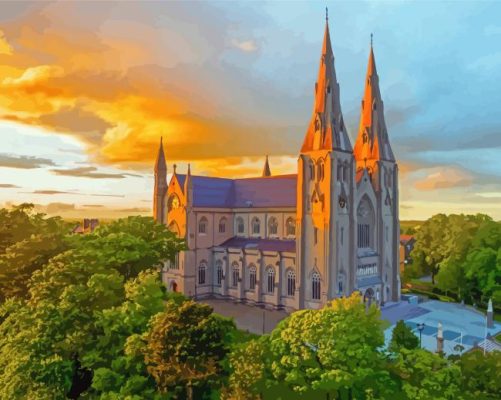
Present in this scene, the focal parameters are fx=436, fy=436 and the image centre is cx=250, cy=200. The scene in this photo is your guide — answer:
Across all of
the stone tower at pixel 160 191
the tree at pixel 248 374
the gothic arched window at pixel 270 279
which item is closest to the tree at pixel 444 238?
the gothic arched window at pixel 270 279

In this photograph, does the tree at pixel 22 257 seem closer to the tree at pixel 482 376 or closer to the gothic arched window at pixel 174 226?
the gothic arched window at pixel 174 226

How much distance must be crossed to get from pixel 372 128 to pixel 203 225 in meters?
28.4

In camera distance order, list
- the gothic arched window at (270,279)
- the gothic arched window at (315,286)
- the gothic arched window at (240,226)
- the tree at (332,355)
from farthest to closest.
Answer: the gothic arched window at (240,226) → the gothic arched window at (270,279) → the gothic arched window at (315,286) → the tree at (332,355)

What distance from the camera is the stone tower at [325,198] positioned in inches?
2048

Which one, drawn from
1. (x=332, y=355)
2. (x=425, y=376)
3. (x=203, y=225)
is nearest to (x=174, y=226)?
(x=203, y=225)

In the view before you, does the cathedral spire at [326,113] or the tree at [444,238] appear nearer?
the cathedral spire at [326,113]

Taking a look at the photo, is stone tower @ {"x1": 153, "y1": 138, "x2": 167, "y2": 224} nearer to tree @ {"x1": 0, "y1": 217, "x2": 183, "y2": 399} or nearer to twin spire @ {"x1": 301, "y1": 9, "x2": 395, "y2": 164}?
twin spire @ {"x1": 301, "y1": 9, "x2": 395, "y2": 164}

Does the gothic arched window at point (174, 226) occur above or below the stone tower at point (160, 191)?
below

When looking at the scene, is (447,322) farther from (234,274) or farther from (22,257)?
(22,257)

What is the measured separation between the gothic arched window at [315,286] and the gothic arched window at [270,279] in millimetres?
6549

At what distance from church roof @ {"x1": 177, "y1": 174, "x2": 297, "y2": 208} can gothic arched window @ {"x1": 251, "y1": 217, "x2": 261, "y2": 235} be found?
210 centimetres

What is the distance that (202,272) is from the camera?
64375mm

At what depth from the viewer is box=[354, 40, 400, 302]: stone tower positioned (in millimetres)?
59438

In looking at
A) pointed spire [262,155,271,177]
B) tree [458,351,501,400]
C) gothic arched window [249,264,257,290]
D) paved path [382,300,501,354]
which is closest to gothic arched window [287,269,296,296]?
gothic arched window [249,264,257,290]
